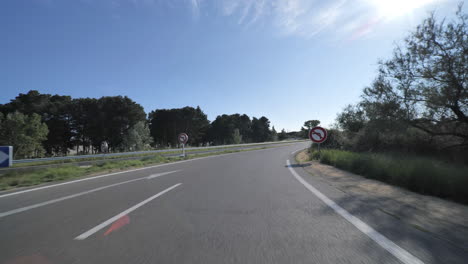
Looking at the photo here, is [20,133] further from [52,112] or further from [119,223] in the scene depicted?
[119,223]

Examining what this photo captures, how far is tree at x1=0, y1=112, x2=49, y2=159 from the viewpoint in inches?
1176

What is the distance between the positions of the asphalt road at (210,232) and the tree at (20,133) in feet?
124

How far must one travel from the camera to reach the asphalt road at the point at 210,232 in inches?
85.9

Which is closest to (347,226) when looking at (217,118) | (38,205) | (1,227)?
(1,227)

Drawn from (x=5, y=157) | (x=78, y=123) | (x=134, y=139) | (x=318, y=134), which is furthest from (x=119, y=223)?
(x=78, y=123)

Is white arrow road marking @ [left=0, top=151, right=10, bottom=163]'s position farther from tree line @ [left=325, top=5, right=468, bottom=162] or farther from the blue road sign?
tree line @ [left=325, top=5, right=468, bottom=162]

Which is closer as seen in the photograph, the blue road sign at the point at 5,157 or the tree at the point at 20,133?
the blue road sign at the point at 5,157

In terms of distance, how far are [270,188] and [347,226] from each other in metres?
2.80

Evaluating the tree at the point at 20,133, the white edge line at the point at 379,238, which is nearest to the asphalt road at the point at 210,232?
the white edge line at the point at 379,238

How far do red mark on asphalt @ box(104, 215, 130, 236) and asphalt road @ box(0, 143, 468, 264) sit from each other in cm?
2

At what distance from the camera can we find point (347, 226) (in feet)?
9.46

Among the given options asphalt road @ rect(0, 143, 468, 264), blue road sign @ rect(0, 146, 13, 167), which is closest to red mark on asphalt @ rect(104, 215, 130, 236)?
asphalt road @ rect(0, 143, 468, 264)

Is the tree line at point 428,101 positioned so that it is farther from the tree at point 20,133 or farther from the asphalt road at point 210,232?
the tree at point 20,133

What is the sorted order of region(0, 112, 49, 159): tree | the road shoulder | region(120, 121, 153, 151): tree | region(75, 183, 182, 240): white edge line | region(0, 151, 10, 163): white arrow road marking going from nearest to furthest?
the road shoulder → region(75, 183, 182, 240): white edge line → region(0, 151, 10, 163): white arrow road marking → region(0, 112, 49, 159): tree → region(120, 121, 153, 151): tree
